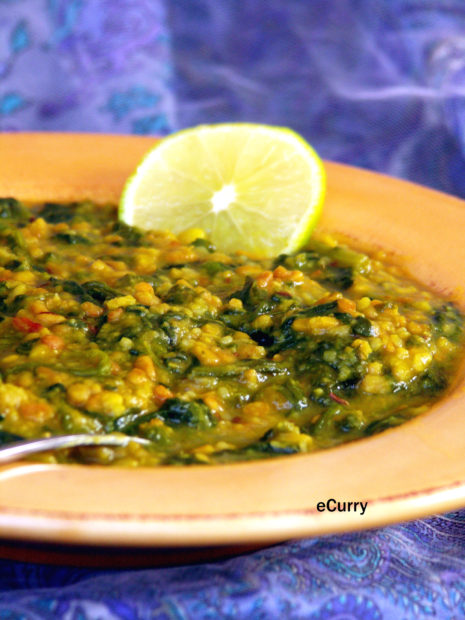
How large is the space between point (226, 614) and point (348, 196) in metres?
3.54

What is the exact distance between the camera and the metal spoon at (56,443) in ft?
10.3

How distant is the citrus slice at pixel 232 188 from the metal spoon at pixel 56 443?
7.73 ft

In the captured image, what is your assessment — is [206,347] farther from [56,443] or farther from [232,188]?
[232,188]

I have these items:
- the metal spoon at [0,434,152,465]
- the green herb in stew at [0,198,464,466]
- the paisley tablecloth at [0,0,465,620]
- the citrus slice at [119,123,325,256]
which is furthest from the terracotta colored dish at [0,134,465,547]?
the paisley tablecloth at [0,0,465,620]

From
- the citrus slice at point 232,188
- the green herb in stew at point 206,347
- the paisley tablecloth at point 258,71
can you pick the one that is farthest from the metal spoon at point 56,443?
the paisley tablecloth at point 258,71

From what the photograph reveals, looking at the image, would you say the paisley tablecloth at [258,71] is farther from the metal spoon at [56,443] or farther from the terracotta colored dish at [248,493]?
the metal spoon at [56,443]

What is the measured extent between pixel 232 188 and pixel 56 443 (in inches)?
112

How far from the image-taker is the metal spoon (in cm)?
313

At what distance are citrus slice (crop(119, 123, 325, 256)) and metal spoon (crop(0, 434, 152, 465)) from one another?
7.73 feet

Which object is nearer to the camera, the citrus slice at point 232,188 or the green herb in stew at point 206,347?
the green herb in stew at point 206,347

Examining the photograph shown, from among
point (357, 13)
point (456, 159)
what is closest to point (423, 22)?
point (357, 13)

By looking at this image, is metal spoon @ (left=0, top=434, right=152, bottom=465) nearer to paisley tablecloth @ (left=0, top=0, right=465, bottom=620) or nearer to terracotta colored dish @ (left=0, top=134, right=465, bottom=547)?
terracotta colored dish @ (left=0, top=134, right=465, bottom=547)

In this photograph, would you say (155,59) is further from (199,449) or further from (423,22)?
(199,449)

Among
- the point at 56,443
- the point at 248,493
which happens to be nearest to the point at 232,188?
the point at 56,443
